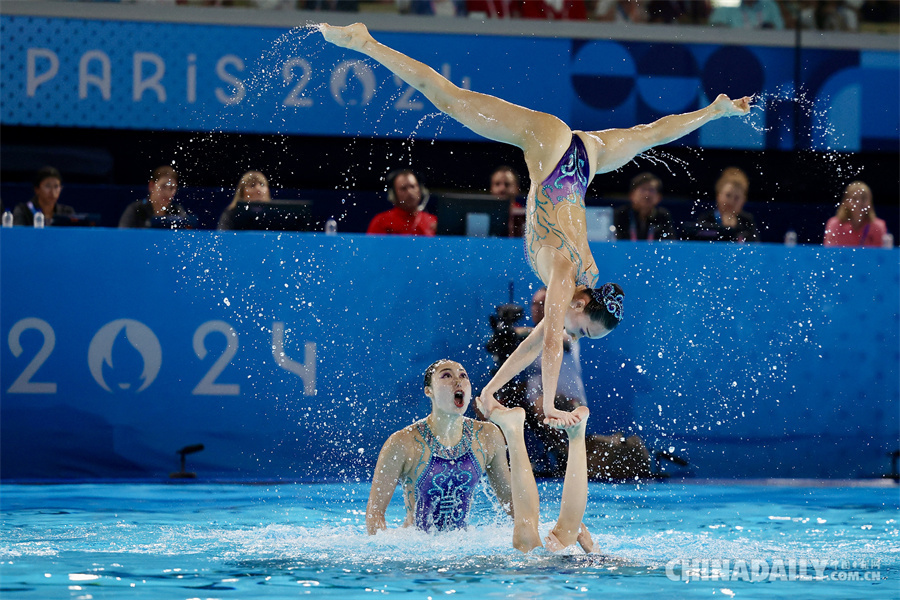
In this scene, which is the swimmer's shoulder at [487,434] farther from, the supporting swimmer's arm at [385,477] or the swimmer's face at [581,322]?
the swimmer's face at [581,322]

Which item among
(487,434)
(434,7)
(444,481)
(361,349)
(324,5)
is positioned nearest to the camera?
(444,481)

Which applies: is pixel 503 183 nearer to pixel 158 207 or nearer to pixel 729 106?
pixel 158 207

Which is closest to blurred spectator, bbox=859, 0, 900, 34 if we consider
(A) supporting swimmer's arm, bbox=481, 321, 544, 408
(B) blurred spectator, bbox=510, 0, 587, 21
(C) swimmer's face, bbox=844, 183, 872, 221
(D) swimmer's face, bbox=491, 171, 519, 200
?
(B) blurred spectator, bbox=510, 0, 587, 21

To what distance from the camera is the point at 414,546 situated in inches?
183

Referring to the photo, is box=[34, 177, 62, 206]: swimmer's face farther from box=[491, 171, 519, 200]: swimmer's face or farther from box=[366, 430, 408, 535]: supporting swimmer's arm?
box=[366, 430, 408, 535]: supporting swimmer's arm

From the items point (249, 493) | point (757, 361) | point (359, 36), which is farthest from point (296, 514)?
point (757, 361)

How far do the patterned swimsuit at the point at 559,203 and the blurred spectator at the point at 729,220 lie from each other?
2.64 metres

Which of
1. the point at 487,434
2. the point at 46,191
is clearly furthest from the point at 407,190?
the point at 487,434

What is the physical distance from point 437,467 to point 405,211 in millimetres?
3292

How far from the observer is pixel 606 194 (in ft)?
34.3

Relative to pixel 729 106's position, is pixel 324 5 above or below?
above

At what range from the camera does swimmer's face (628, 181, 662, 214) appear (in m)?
7.64

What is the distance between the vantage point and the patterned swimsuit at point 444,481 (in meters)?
4.79

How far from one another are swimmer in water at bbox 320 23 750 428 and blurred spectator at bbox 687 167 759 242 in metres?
2.34
